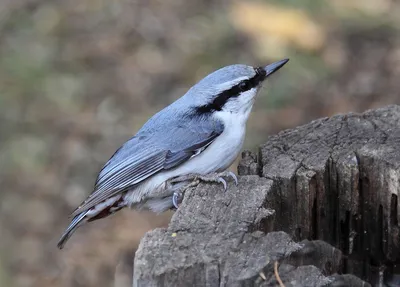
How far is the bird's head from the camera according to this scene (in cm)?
361

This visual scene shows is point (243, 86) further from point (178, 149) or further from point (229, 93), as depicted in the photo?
point (178, 149)

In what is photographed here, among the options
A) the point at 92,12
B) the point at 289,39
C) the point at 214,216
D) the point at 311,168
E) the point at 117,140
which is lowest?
the point at 214,216

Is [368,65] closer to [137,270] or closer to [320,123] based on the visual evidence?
[320,123]

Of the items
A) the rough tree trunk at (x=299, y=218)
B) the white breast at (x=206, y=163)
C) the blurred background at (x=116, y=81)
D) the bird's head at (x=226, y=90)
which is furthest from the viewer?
the blurred background at (x=116, y=81)

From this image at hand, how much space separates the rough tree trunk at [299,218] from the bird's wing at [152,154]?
1.35 ft

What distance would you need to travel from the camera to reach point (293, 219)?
9.48 ft

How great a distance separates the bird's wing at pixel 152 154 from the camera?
11.5 ft

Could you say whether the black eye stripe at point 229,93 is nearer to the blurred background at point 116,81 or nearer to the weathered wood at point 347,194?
the weathered wood at point 347,194

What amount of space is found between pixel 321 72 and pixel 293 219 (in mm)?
4043

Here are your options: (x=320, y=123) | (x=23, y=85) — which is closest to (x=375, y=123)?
(x=320, y=123)

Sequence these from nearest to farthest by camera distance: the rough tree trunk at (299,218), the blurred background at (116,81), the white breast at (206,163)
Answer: the rough tree trunk at (299,218)
the white breast at (206,163)
the blurred background at (116,81)

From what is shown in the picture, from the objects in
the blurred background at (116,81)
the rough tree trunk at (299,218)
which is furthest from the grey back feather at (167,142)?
the blurred background at (116,81)

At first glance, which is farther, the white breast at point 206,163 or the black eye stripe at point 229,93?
the black eye stripe at point 229,93

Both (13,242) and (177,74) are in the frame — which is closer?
(13,242)
